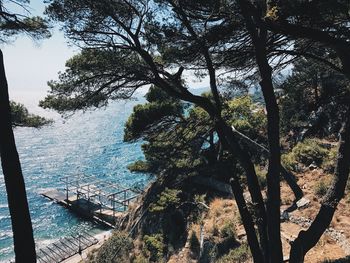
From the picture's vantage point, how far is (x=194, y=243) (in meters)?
11.8

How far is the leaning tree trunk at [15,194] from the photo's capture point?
14.4 ft

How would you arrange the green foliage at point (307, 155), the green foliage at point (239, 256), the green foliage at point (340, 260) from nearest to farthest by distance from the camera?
1. the green foliage at point (340, 260)
2. the green foliage at point (239, 256)
3. the green foliage at point (307, 155)

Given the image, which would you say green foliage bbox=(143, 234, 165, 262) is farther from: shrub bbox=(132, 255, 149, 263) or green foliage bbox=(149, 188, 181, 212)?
green foliage bbox=(149, 188, 181, 212)

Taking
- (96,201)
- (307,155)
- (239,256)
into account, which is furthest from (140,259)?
(96,201)

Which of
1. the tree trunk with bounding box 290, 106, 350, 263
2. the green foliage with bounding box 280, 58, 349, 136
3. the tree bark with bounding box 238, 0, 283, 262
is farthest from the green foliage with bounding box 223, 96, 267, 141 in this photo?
the tree bark with bounding box 238, 0, 283, 262

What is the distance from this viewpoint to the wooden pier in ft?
116

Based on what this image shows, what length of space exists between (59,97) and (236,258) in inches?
231

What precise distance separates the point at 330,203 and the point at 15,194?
478 centimetres

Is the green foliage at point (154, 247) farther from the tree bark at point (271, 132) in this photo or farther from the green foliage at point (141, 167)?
the green foliage at point (141, 167)

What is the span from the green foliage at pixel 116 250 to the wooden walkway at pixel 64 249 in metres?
13.3

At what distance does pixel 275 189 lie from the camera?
5.59 metres

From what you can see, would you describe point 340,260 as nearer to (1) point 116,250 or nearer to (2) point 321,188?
(2) point 321,188

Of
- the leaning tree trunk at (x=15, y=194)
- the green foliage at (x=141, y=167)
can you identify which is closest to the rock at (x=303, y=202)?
the leaning tree trunk at (x=15, y=194)

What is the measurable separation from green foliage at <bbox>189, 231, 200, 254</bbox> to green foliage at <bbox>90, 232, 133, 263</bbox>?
10.4 feet
